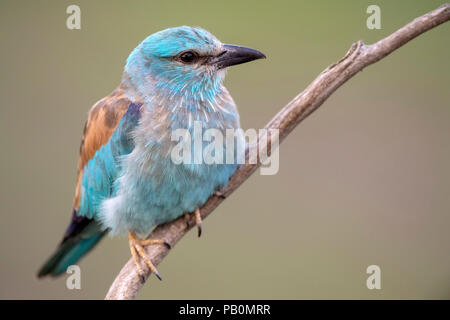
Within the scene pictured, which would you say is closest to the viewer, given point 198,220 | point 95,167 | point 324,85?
point 324,85

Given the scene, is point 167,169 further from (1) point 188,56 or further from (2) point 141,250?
(1) point 188,56

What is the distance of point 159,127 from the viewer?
10.3 ft

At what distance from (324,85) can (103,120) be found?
1.26 metres

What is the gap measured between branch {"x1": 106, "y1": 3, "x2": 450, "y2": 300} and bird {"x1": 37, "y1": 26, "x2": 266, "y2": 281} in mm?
67

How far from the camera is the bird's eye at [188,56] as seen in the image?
3.25m

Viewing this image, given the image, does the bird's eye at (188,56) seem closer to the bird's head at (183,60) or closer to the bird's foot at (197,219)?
the bird's head at (183,60)

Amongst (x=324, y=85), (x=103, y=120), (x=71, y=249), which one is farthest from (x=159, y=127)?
(x=71, y=249)

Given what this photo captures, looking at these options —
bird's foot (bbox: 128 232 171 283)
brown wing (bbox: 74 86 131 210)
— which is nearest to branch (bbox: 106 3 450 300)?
bird's foot (bbox: 128 232 171 283)

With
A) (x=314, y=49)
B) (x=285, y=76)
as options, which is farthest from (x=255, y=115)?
(x=314, y=49)

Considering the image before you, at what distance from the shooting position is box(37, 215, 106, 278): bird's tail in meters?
3.76

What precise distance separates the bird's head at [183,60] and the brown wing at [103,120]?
135 millimetres

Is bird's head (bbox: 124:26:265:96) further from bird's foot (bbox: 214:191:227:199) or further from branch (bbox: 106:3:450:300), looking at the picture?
bird's foot (bbox: 214:191:227:199)

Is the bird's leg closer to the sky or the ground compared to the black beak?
closer to the ground

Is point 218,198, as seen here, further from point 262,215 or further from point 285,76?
point 285,76
